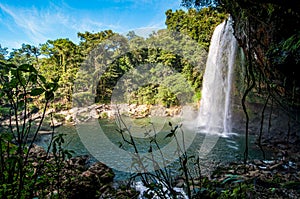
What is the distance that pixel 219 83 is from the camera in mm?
8977

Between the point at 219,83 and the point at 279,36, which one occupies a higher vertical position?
the point at 279,36

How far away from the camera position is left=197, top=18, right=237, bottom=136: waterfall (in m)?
7.79

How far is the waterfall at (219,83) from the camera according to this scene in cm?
779

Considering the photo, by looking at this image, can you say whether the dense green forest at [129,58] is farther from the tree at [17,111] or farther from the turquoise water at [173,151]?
the tree at [17,111]

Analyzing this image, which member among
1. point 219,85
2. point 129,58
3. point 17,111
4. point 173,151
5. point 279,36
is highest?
point 129,58

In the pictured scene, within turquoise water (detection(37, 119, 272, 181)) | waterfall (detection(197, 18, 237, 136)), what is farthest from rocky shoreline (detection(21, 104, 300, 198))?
waterfall (detection(197, 18, 237, 136))

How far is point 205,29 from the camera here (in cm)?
1258

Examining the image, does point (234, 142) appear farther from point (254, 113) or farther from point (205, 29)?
point (205, 29)

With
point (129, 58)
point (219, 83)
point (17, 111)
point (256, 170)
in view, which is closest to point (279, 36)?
point (256, 170)

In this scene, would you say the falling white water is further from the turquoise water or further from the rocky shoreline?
the rocky shoreline

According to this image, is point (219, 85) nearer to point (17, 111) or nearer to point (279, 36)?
point (279, 36)

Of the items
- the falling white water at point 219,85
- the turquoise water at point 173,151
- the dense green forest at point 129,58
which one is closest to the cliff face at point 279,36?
the turquoise water at point 173,151

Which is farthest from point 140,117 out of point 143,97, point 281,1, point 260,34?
point 281,1

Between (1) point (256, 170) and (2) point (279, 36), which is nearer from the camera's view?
(2) point (279, 36)
